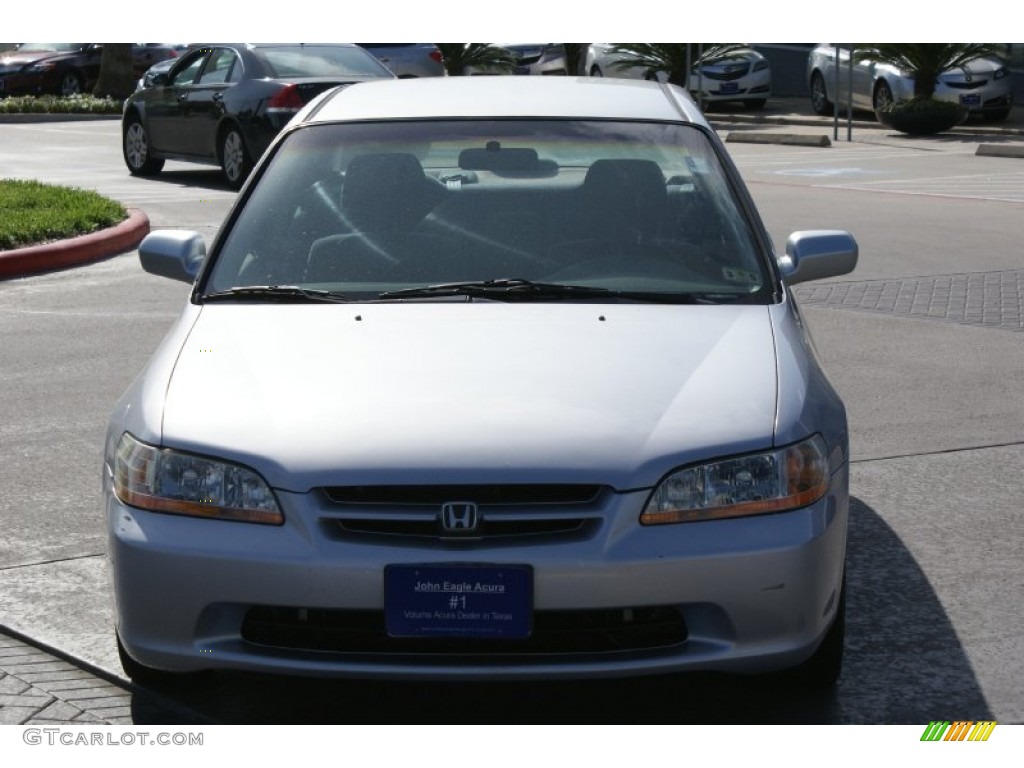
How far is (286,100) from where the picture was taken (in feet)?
53.6

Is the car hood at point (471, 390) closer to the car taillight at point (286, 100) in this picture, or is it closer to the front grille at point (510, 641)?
the front grille at point (510, 641)

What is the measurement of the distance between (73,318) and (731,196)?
5.85 meters

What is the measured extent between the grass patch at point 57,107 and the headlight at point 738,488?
2963 centimetres

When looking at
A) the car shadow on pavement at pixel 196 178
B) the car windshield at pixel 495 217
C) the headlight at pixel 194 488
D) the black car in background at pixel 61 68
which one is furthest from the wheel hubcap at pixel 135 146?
the black car in background at pixel 61 68

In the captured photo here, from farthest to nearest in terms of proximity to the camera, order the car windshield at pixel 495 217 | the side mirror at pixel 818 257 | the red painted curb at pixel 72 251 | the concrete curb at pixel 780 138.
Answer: the concrete curb at pixel 780 138
the red painted curb at pixel 72 251
the side mirror at pixel 818 257
the car windshield at pixel 495 217

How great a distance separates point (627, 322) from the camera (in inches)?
181

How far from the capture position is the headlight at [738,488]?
384cm

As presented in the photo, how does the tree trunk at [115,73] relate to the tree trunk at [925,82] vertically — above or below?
below

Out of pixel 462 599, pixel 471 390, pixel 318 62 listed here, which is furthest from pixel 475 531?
pixel 318 62

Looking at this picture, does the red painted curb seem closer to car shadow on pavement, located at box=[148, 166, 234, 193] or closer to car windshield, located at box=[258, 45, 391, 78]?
car windshield, located at box=[258, 45, 391, 78]

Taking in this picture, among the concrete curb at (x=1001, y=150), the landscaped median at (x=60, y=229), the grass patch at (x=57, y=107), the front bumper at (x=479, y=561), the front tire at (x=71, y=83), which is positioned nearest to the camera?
the front bumper at (x=479, y=561)

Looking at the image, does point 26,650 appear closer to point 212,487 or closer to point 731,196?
point 212,487

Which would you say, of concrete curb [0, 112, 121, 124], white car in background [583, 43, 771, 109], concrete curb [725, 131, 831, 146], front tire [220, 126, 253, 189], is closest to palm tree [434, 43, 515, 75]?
white car in background [583, 43, 771, 109]

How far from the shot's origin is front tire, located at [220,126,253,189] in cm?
1689
